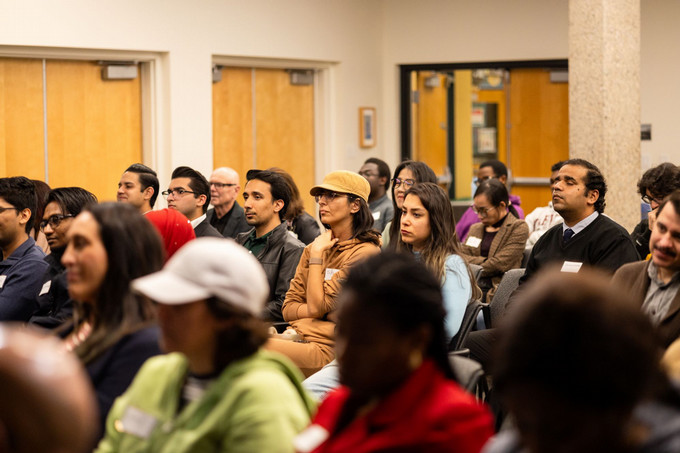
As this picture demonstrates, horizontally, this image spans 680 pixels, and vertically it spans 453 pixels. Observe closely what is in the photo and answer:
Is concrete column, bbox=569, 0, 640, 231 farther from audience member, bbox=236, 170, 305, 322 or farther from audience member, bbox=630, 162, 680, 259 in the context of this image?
audience member, bbox=236, 170, 305, 322

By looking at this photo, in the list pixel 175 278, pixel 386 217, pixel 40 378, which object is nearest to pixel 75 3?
pixel 386 217

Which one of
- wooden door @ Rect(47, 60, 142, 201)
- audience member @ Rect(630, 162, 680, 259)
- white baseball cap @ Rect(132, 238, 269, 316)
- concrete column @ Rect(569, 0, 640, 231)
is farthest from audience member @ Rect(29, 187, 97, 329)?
concrete column @ Rect(569, 0, 640, 231)

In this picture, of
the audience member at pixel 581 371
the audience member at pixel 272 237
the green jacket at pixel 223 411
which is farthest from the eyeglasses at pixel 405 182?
the audience member at pixel 581 371

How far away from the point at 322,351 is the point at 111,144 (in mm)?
4441

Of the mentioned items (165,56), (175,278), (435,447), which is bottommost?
(435,447)

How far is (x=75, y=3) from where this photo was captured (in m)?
7.46

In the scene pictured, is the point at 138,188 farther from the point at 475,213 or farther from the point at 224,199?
the point at 475,213

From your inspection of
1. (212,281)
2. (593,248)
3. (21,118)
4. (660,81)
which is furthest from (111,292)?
(660,81)

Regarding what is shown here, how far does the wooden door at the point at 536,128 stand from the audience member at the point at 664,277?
6.78 m

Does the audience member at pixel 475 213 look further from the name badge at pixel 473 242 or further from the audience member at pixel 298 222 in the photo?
the audience member at pixel 298 222

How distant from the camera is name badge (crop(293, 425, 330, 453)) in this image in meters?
1.88

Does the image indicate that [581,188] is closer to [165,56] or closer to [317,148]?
[165,56]

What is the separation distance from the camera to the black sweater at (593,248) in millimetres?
4812

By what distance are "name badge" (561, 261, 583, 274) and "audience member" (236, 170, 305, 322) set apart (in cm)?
148
